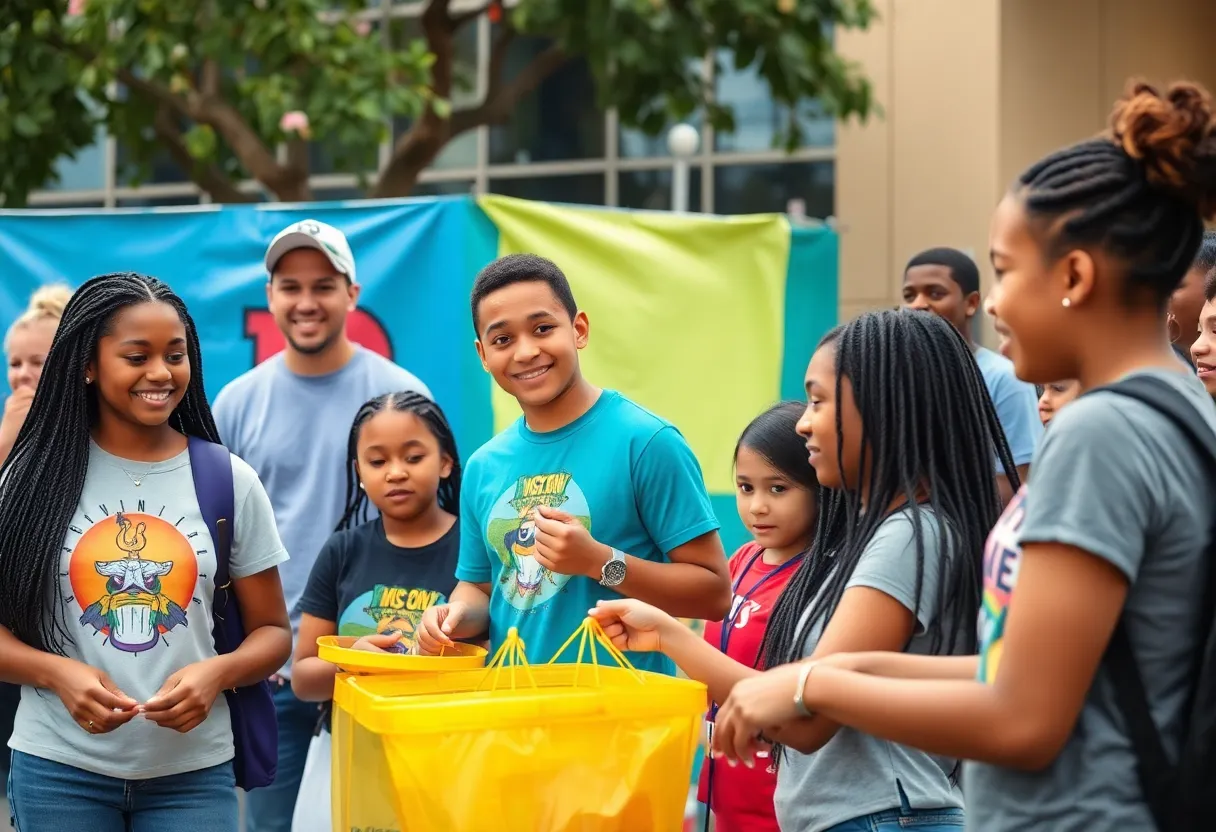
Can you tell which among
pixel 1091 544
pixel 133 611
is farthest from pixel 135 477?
A: pixel 1091 544

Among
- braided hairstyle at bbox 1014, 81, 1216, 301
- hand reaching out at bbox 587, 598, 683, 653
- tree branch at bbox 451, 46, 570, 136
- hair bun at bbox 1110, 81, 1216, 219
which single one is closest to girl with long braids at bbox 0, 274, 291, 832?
hand reaching out at bbox 587, 598, 683, 653

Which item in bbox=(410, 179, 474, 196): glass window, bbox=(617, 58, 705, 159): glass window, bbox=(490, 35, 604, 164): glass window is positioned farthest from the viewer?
bbox=(410, 179, 474, 196): glass window

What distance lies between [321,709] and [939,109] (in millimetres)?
8549

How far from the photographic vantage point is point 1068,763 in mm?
1820

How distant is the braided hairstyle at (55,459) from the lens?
311 cm

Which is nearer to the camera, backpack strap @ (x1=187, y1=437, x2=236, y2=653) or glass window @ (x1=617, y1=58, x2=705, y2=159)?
backpack strap @ (x1=187, y1=437, x2=236, y2=653)

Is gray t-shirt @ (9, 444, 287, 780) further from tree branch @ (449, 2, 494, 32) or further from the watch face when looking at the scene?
tree branch @ (449, 2, 494, 32)

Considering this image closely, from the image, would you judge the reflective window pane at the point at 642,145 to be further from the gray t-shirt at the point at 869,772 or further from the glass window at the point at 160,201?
the gray t-shirt at the point at 869,772

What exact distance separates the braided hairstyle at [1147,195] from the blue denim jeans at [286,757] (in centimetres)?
304

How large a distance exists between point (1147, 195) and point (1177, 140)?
0.08 m

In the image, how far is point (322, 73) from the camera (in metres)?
9.14

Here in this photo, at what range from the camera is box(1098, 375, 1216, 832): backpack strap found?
1.77 m

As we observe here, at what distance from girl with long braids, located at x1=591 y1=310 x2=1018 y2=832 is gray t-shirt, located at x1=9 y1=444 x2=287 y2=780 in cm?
114

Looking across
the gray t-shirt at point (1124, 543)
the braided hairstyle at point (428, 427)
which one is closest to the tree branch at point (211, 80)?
the braided hairstyle at point (428, 427)
